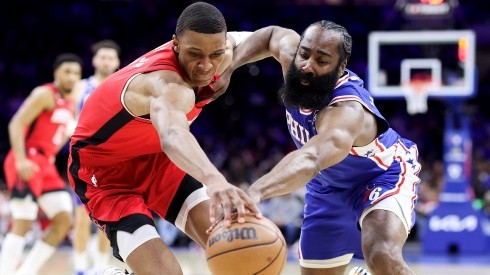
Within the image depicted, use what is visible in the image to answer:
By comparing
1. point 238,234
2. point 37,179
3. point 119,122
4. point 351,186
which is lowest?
point 37,179

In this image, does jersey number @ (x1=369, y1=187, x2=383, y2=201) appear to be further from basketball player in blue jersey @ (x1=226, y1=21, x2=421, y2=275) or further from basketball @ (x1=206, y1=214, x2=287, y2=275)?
basketball @ (x1=206, y1=214, x2=287, y2=275)

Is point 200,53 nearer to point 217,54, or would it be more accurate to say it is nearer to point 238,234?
point 217,54

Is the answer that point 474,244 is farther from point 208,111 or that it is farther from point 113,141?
point 113,141

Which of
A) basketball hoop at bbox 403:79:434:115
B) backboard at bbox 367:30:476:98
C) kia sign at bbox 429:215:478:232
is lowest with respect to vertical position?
kia sign at bbox 429:215:478:232

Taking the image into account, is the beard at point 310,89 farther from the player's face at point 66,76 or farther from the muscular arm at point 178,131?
the player's face at point 66,76

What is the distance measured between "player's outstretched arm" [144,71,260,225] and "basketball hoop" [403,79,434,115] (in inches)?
332

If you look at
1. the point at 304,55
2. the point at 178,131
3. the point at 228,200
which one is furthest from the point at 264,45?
the point at 228,200

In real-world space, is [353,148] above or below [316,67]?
below

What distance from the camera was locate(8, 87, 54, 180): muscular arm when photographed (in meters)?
7.27

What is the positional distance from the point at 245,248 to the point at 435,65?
9.12 metres

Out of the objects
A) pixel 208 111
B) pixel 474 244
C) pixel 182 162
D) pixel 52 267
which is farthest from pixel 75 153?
pixel 208 111

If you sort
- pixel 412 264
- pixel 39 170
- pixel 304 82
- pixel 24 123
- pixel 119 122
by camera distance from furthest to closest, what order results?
pixel 412 264 < pixel 39 170 < pixel 24 123 < pixel 304 82 < pixel 119 122

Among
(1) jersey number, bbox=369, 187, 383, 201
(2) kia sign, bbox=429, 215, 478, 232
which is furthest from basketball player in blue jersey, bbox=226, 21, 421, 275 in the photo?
(2) kia sign, bbox=429, 215, 478, 232

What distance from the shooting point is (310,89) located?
13.8 ft
